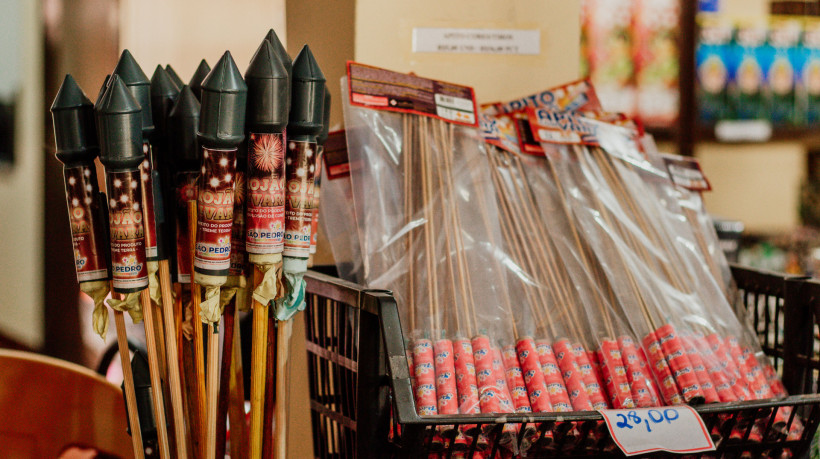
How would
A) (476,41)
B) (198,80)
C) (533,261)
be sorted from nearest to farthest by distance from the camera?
(198,80)
(533,261)
(476,41)

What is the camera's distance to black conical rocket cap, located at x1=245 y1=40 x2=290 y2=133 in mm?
694

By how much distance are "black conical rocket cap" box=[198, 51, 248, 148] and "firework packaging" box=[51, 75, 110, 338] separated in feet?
0.46

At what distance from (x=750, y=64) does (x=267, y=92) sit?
7.78 feet

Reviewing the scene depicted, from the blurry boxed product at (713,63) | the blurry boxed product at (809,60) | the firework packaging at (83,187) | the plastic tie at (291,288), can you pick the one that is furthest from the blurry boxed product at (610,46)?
the firework packaging at (83,187)

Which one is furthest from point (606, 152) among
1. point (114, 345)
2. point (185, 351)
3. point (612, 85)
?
point (612, 85)

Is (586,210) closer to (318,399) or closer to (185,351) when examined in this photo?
(318,399)

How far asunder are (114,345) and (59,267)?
0.56 metres

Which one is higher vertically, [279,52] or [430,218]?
[279,52]

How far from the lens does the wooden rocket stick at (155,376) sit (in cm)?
75

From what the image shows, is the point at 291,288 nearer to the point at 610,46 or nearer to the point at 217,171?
the point at 217,171

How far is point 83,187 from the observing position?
738 millimetres

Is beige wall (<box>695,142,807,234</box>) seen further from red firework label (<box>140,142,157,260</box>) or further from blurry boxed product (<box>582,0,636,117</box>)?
red firework label (<box>140,142,157,260</box>)

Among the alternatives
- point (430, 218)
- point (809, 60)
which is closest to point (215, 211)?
point (430, 218)

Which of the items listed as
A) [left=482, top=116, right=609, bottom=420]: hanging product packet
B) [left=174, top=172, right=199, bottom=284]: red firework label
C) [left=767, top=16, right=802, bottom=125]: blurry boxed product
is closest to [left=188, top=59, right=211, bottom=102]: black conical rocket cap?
[left=174, top=172, right=199, bottom=284]: red firework label
